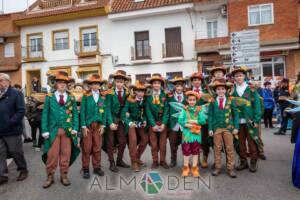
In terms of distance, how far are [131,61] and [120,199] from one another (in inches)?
694

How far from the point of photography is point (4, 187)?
549cm

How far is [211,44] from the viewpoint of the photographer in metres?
19.8

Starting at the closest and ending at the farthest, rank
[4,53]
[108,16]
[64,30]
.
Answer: [108,16], [64,30], [4,53]

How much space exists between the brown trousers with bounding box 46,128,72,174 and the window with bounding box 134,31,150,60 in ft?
55.2

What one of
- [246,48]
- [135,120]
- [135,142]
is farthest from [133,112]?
[246,48]

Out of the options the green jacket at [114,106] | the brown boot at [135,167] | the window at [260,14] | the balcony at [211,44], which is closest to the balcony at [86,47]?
the balcony at [211,44]

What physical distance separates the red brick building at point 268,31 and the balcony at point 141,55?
3.57 m

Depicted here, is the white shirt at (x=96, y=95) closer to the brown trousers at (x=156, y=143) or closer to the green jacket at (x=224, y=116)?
the brown trousers at (x=156, y=143)

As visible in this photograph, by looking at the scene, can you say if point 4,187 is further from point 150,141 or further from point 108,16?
point 108,16

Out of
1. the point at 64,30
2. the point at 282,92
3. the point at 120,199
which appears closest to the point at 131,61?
the point at 64,30

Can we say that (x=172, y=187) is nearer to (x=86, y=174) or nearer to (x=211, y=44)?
(x=86, y=174)

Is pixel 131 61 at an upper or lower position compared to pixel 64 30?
lower

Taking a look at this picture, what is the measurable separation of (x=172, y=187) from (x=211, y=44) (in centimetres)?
1578

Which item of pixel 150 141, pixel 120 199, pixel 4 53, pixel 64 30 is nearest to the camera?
pixel 120 199
